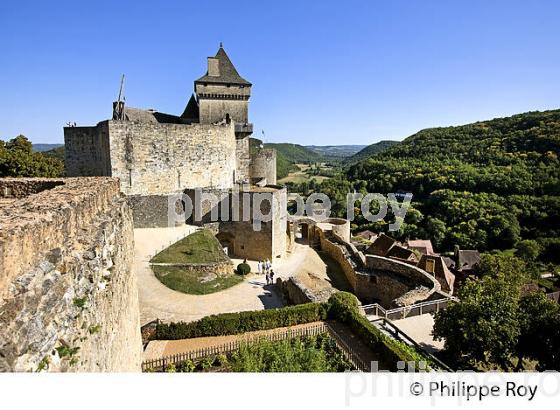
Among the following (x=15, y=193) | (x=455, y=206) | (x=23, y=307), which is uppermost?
(x=15, y=193)

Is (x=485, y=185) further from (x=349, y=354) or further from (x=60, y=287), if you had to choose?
(x=60, y=287)

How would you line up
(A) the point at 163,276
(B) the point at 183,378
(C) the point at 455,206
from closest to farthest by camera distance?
(B) the point at 183,378 < (A) the point at 163,276 < (C) the point at 455,206

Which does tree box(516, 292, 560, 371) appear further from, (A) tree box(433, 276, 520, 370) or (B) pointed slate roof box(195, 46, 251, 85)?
(B) pointed slate roof box(195, 46, 251, 85)

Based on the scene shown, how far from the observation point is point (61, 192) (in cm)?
584

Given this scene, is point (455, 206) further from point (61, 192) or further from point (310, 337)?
point (61, 192)

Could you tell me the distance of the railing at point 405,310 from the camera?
1428 cm

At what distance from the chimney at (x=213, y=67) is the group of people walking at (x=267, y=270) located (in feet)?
50.5

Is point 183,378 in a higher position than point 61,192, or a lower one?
lower

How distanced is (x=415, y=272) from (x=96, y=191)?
16.5 m

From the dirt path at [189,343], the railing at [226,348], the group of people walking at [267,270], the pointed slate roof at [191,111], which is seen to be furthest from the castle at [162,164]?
the railing at [226,348]

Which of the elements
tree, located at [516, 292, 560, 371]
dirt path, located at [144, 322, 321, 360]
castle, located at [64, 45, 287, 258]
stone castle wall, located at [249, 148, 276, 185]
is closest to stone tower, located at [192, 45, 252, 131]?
castle, located at [64, 45, 287, 258]

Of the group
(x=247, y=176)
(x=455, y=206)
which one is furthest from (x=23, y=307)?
(x=455, y=206)

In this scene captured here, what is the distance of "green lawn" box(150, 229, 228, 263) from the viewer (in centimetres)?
1741

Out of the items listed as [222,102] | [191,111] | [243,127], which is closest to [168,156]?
[243,127]
